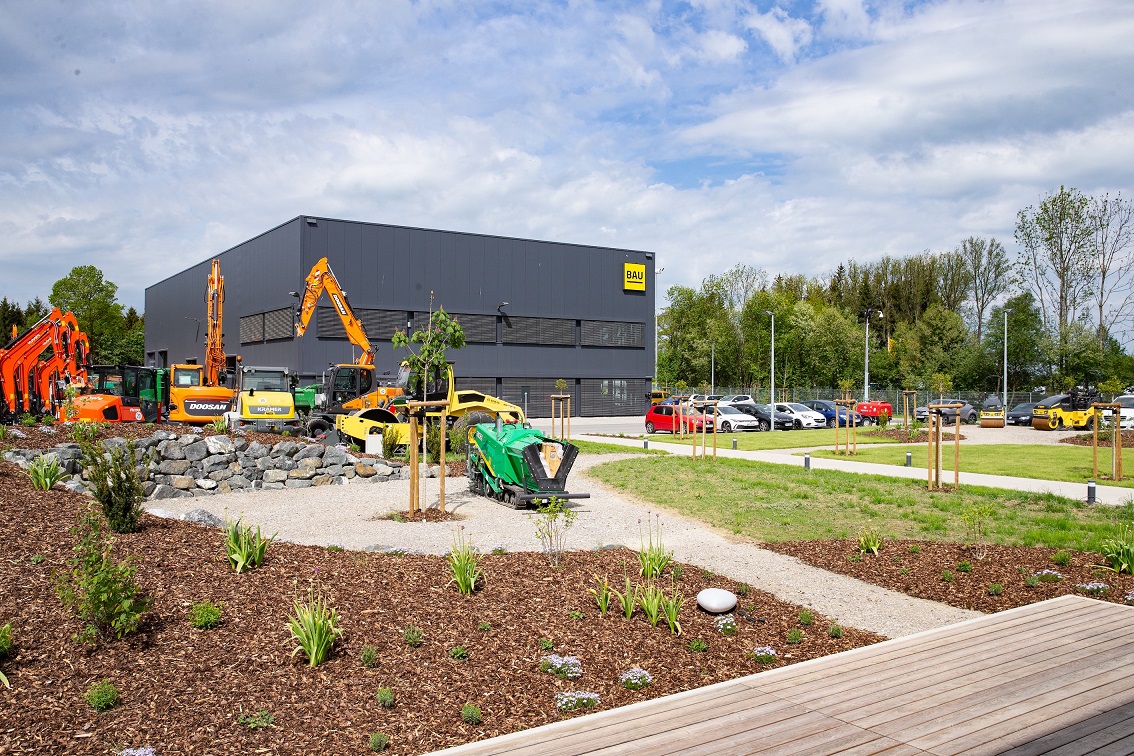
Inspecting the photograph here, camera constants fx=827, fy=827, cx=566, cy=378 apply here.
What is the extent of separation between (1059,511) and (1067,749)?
10.6m

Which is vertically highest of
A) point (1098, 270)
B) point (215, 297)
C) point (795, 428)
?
point (1098, 270)

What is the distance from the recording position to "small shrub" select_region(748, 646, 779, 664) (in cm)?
576

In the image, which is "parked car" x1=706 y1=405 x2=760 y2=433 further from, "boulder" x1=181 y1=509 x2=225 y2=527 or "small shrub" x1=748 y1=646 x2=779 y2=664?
"small shrub" x1=748 y1=646 x2=779 y2=664

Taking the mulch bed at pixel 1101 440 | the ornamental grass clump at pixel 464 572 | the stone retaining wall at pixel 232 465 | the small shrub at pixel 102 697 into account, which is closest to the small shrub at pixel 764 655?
the ornamental grass clump at pixel 464 572

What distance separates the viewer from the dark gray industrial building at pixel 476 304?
4800cm

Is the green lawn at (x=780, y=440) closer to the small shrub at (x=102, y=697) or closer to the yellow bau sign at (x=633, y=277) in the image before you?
the yellow bau sign at (x=633, y=277)

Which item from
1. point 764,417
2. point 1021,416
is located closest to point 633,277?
point 764,417

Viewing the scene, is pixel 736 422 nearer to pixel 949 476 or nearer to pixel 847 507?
pixel 949 476

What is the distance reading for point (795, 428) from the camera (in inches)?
1689

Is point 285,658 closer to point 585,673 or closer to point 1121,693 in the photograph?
point 585,673

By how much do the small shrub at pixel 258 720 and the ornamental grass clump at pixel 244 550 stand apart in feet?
7.92

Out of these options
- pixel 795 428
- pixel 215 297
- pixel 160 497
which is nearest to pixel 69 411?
pixel 160 497

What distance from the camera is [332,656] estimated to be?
→ 5.47 metres

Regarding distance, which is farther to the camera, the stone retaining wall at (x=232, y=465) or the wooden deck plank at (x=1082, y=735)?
the stone retaining wall at (x=232, y=465)
